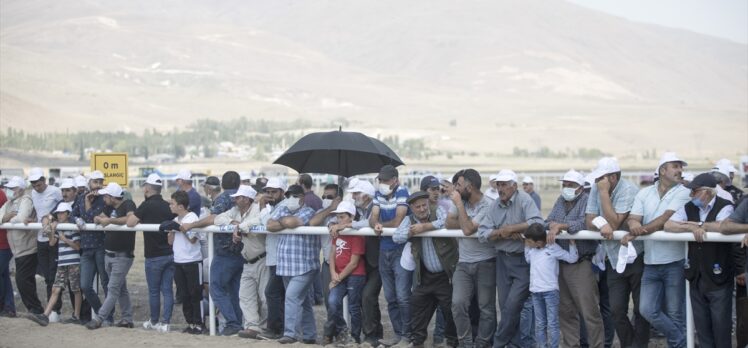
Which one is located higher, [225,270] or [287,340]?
[225,270]

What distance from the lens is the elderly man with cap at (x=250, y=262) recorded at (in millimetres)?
11359

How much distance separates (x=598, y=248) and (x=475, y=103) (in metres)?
168

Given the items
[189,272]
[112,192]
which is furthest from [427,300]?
[112,192]

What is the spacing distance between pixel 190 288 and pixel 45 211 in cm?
277

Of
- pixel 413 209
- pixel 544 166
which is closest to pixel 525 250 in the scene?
pixel 413 209

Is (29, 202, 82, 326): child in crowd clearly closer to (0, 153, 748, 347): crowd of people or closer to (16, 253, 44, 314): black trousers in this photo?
(0, 153, 748, 347): crowd of people

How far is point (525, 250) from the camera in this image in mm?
9656

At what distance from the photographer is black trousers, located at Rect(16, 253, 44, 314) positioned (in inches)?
536

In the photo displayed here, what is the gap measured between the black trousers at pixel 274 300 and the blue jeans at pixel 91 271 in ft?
7.95

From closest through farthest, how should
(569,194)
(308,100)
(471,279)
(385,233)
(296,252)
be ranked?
(569,194) < (471,279) < (385,233) < (296,252) < (308,100)

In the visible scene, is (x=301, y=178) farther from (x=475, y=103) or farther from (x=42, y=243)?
(x=475, y=103)

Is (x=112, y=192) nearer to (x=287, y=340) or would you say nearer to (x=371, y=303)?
(x=287, y=340)

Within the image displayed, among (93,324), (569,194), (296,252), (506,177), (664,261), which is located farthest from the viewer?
(93,324)

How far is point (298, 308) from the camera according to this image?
431 inches
